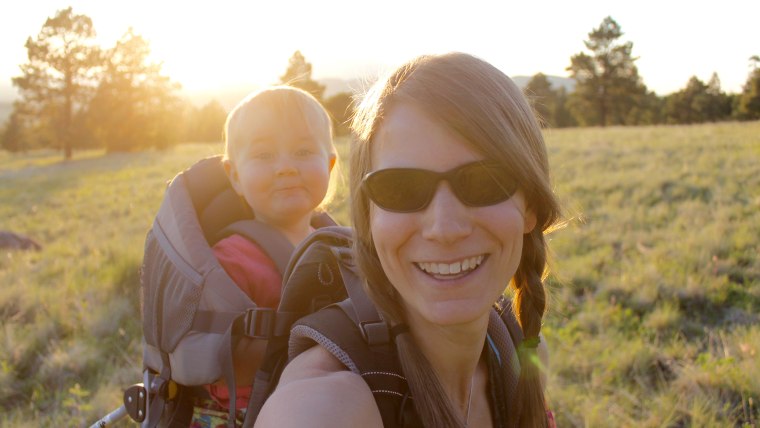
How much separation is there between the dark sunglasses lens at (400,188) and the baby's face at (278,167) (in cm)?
148

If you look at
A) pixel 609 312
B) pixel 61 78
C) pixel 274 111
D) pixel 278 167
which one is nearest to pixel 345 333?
pixel 278 167

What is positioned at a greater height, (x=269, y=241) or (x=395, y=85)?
(x=395, y=85)

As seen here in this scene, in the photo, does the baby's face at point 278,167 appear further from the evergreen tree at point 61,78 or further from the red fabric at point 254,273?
the evergreen tree at point 61,78

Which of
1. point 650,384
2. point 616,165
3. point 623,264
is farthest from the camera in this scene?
point 616,165

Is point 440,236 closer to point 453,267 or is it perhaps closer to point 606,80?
point 453,267

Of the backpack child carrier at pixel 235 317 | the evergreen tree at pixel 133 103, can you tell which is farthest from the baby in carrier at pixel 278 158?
the evergreen tree at pixel 133 103

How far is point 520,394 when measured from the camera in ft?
6.81

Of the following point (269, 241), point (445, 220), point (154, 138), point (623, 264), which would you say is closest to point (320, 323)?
point (445, 220)

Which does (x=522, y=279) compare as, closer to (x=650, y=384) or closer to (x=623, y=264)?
(x=650, y=384)

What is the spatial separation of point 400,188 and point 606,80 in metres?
58.0

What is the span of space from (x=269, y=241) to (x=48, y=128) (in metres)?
44.2

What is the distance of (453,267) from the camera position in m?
1.73

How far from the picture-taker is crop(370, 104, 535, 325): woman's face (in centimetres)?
165

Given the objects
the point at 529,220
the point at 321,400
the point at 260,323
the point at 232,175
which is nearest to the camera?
the point at 321,400
